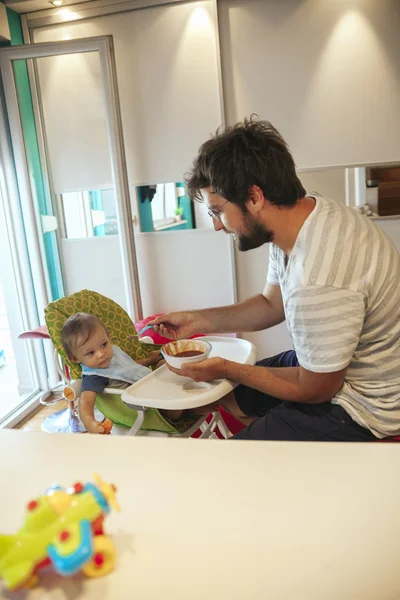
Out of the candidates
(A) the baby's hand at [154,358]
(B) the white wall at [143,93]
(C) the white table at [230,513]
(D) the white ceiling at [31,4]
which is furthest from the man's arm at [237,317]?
(D) the white ceiling at [31,4]

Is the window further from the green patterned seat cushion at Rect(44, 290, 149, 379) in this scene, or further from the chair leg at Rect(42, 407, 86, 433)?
the chair leg at Rect(42, 407, 86, 433)

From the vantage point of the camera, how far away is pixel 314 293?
4.16 feet

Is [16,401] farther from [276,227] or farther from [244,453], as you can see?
[244,453]

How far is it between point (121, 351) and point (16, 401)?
1.63 m

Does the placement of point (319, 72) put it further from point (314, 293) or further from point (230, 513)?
point (230, 513)

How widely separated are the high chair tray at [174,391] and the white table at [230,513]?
1.45ft

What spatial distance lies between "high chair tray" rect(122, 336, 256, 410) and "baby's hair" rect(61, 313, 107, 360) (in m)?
0.31

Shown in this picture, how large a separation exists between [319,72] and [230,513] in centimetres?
266

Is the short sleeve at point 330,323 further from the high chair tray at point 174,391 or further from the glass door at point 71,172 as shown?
the glass door at point 71,172

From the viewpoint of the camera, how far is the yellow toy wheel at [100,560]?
67 centimetres

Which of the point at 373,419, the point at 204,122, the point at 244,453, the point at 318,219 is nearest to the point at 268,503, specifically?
the point at 244,453

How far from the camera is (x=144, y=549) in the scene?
712mm

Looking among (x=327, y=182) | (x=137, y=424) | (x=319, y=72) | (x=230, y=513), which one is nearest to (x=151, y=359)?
(x=137, y=424)

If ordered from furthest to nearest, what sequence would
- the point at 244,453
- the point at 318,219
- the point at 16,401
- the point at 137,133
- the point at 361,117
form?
the point at 16,401 < the point at 137,133 < the point at 361,117 < the point at 318,219 < the point at 244,453
